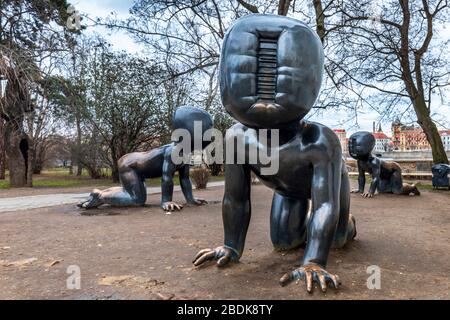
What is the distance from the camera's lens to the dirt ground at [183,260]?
2.18 metres

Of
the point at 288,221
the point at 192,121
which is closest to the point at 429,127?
the point at 192,121

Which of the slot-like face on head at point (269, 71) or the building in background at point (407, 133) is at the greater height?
the building in background at point (407, 133)

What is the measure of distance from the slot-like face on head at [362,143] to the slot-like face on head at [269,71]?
691 centimetres

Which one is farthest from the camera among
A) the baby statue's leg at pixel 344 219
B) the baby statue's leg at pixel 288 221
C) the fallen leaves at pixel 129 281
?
the baby statue's leg at pixel 288 221

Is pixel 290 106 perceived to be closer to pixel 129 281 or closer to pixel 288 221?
pixel 288 221

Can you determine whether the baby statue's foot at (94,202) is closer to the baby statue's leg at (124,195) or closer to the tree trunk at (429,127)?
the baby statue's leg at (124,195)

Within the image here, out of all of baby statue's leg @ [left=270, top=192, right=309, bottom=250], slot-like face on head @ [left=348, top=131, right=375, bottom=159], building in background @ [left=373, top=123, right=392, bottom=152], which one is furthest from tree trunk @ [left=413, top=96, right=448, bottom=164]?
building in background @ [left=373, top=123, right=392, bottom=152]

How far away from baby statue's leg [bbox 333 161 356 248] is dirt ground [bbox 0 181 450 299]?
11 cm

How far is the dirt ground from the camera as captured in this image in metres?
2.18

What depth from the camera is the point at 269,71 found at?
218cm

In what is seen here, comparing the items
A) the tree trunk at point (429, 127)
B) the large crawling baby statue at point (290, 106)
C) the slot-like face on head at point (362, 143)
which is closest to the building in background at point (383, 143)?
the tree trunk at point (429, 127)

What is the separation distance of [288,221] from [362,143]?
6.35 metres
